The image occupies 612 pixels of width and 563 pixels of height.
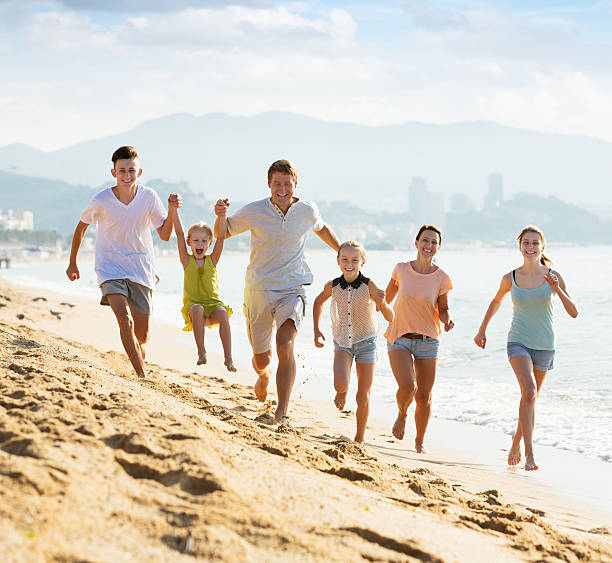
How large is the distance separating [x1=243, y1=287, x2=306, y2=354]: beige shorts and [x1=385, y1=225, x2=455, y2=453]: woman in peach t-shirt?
82 centimetres

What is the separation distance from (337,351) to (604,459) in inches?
115

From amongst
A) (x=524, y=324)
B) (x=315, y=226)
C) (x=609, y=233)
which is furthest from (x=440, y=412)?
(x=609, y=233)

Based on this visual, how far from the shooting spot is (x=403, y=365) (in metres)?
6.61

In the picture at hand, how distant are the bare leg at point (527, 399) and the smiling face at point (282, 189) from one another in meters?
2.31

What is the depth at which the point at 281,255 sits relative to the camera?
21.4 feet

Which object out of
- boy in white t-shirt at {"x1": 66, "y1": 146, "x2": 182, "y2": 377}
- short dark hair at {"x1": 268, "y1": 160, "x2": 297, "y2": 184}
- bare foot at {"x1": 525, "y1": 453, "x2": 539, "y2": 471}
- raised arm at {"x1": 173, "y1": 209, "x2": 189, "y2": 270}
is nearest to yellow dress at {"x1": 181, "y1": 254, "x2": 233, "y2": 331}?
raised arm at {"x1": 173, "y1": 209, "x2": 189, "y2": 270}

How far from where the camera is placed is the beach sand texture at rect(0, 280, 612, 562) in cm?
295

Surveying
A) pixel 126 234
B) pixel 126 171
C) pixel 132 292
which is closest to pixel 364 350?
pixel 132 292

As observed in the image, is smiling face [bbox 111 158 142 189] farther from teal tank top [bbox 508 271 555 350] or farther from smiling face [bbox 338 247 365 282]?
teal tank top [bbox 508 271 555 350]

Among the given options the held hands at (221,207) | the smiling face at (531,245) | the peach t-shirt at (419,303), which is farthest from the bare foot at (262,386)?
the smiling face at (531,245)

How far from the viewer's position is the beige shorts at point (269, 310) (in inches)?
255

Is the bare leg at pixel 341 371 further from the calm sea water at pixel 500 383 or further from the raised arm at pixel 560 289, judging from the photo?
the calm sea water at pixel 500 383

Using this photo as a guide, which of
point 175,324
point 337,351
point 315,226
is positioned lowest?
point 175,324

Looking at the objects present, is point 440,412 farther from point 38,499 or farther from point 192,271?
point 38,499
